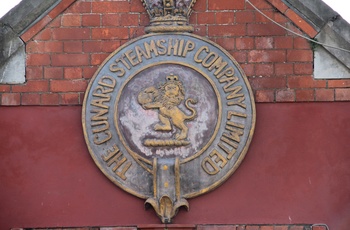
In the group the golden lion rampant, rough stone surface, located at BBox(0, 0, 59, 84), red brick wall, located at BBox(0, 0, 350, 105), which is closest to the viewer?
the golden lion rampant

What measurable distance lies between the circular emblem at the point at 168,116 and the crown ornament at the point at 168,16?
93 millimetres

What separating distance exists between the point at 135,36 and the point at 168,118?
110cm

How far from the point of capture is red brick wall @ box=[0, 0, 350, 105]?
16094 mm

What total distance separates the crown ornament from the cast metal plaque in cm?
8

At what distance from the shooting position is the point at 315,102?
16.0 metres

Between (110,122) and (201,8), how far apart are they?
179 centimetres

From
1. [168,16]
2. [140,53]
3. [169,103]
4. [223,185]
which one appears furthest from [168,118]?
[168,16]

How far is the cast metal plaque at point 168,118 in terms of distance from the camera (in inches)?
624

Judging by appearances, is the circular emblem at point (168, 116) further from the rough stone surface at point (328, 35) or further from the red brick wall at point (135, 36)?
the rough stone surface at point (328, 35)

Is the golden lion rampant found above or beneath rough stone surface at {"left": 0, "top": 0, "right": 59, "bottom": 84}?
beneath

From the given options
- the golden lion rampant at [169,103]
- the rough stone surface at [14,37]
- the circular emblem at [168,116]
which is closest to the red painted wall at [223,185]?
the circular emblem at [168,116]

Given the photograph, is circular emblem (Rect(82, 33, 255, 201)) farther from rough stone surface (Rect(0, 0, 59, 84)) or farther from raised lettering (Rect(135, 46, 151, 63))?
rough stone surface (Rect(0, 0, 59, 84))

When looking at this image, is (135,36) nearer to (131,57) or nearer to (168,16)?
(131,57)

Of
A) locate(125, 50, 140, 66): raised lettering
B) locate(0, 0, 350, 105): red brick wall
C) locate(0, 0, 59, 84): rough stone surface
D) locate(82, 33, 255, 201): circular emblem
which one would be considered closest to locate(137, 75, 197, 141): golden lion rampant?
locate(82, 33, 255, 201): circular emblem
